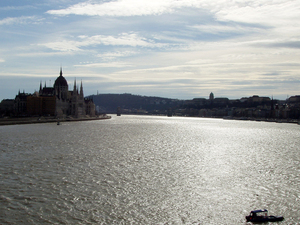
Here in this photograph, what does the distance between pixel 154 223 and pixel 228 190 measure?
20.5ft

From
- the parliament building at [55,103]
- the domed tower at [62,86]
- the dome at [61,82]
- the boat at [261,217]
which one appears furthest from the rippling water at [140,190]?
the dome at [61,82]

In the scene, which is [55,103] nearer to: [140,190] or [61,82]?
[61,82]

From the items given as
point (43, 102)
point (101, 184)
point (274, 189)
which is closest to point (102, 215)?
point (101, 184)

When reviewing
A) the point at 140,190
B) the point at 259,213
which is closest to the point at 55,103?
the point at 140,190

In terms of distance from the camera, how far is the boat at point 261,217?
42.5 ft

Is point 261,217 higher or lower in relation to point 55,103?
lower

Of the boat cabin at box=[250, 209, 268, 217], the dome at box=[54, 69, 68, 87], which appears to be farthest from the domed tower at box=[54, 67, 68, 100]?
the boat cabin at box=[250, 209, 268, 217]

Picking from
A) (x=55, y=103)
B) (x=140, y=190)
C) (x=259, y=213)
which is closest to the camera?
(x=259, y=213)

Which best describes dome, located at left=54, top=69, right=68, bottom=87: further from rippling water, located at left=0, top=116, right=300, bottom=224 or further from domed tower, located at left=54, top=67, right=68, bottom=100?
rippling water, located at left=0, top=116, right=300, bottom=224

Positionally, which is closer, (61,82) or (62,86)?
(62,86)

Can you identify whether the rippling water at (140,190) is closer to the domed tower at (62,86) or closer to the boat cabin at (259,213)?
the boat cabin at (259,213)

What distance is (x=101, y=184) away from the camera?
1797 cm

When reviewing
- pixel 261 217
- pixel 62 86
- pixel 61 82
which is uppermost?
pixel 61 82

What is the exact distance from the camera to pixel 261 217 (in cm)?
1300
